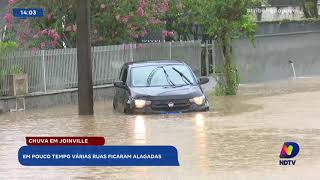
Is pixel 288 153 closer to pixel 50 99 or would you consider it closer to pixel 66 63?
pixel 50 99

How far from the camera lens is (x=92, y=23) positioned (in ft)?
81.4

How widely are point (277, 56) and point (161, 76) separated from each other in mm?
14600

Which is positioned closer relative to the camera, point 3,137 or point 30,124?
point 3,137

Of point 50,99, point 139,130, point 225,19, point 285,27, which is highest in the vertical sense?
point 225,19

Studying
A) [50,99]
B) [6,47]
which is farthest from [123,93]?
[6,47]

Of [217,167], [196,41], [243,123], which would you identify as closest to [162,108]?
[243,123]

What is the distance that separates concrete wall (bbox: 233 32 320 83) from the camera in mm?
30406

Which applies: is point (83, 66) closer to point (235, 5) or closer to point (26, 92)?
point (26, 92)

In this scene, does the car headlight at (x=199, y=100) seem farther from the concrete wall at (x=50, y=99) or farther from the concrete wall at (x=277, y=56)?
the concrete wall at (x=277, y=56)

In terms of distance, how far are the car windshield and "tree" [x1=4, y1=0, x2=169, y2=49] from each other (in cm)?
654

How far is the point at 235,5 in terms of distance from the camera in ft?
75.8

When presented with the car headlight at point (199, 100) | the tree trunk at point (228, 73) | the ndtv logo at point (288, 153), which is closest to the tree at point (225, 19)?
the tree trunk at point (228, 73)

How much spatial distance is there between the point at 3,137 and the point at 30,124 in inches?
98.0

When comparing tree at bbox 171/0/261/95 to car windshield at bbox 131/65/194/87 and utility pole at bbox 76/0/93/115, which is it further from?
utility pole at bbox 76/0/93/115
